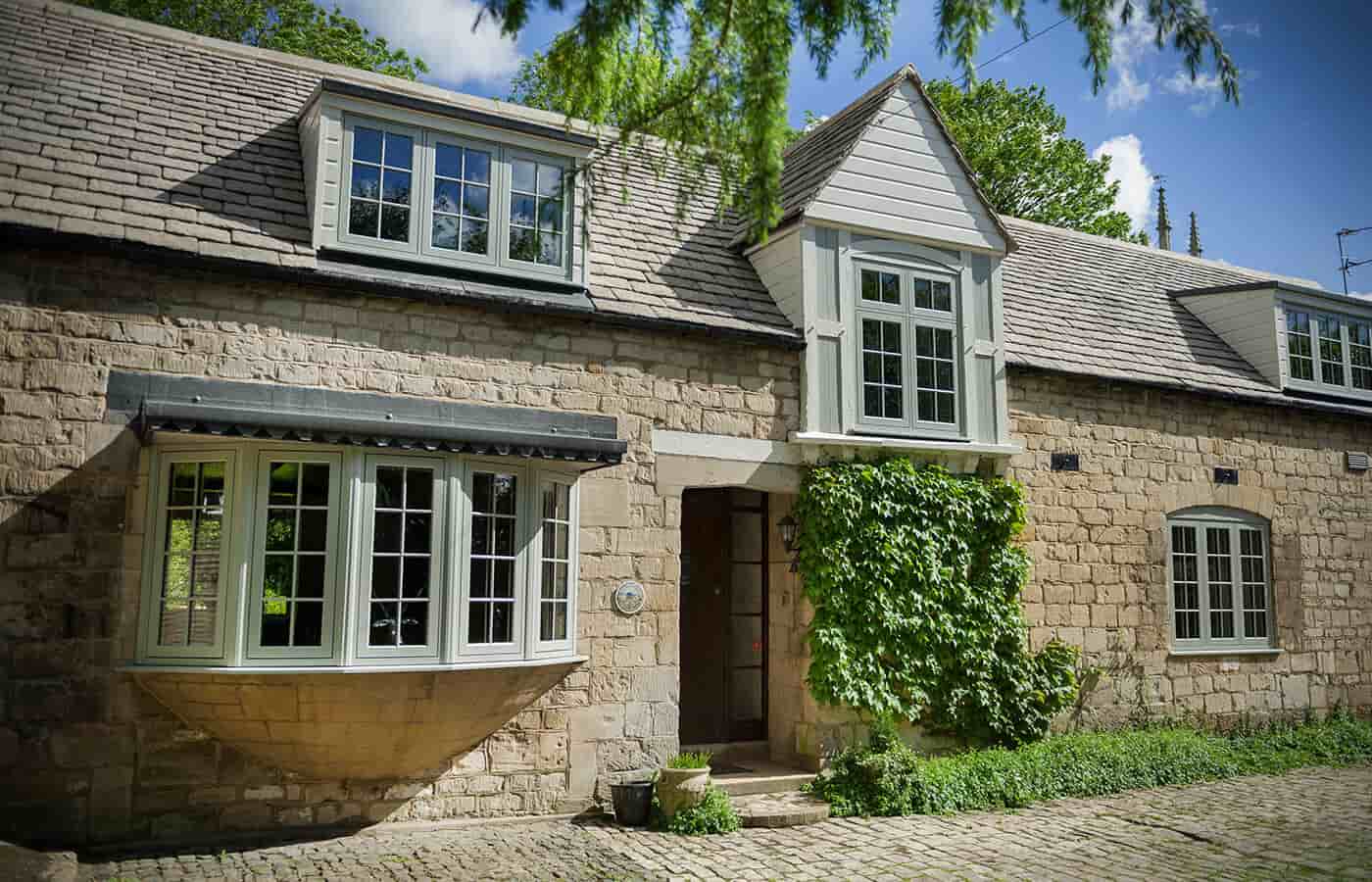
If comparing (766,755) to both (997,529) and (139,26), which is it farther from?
(139,26)

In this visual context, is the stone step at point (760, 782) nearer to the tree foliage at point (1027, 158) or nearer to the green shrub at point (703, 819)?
the green shrub at point (703, 819)

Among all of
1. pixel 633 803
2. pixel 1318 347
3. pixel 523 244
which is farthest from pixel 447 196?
pixel 1318 347

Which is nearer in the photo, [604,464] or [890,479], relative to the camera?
[604,464]

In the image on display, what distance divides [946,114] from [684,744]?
733 inches

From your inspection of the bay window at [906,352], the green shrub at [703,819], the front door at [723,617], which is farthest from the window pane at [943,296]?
the green shrub at [703,819]

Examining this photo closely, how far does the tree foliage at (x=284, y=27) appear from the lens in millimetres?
19328

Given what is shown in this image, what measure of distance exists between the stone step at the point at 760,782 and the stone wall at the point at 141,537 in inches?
26.2

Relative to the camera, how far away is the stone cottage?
7.57m

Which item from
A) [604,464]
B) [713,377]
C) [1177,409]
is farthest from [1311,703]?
[604,464]

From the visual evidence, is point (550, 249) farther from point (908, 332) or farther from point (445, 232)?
point (908, 332)

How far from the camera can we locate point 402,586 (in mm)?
7961

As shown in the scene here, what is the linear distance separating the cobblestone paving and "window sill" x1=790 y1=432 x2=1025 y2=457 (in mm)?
3594

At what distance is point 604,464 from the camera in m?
8.93

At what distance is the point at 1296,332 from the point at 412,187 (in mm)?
12545
